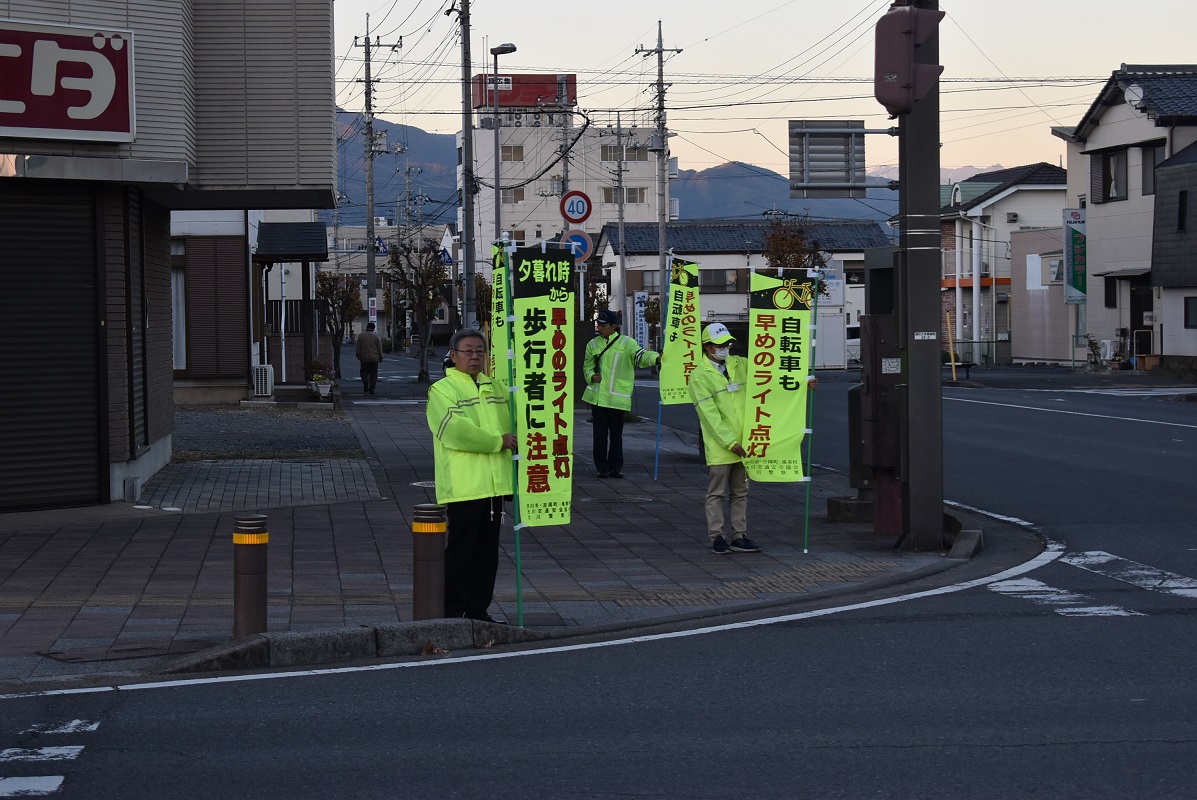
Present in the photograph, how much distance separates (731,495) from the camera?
11.4 m

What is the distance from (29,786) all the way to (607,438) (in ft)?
38.1

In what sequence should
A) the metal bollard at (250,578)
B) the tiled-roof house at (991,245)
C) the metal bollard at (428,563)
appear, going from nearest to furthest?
the metal bollard at (250,578), the metal bollard at (428,563), the tiled-roof house at (991,245)

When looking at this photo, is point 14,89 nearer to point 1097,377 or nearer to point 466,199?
point 466,199

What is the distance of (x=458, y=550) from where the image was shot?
833 centimetres

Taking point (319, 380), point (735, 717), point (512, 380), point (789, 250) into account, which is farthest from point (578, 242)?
point (789, 250)

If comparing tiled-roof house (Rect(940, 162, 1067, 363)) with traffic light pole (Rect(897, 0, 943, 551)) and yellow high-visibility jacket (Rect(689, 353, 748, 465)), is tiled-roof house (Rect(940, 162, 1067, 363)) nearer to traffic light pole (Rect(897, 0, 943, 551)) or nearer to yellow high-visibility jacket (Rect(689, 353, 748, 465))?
traffic light pole (Rect(897, 0, 943, 551))

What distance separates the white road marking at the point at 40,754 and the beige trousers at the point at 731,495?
6275 mm

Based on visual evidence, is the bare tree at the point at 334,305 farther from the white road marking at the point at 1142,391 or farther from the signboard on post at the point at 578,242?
the signboard on post at the point at 578,242

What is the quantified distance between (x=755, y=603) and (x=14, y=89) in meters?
8.17

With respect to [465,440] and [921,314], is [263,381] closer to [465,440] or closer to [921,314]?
[921,314]

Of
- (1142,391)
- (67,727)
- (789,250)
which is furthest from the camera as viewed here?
(789,250)

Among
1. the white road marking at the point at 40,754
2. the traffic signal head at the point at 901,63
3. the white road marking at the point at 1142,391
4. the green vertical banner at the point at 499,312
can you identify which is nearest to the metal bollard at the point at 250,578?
the green vertical banner at the point at 499,312

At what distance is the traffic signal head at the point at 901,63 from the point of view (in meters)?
10.6

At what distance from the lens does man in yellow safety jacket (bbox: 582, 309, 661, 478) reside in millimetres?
16516
